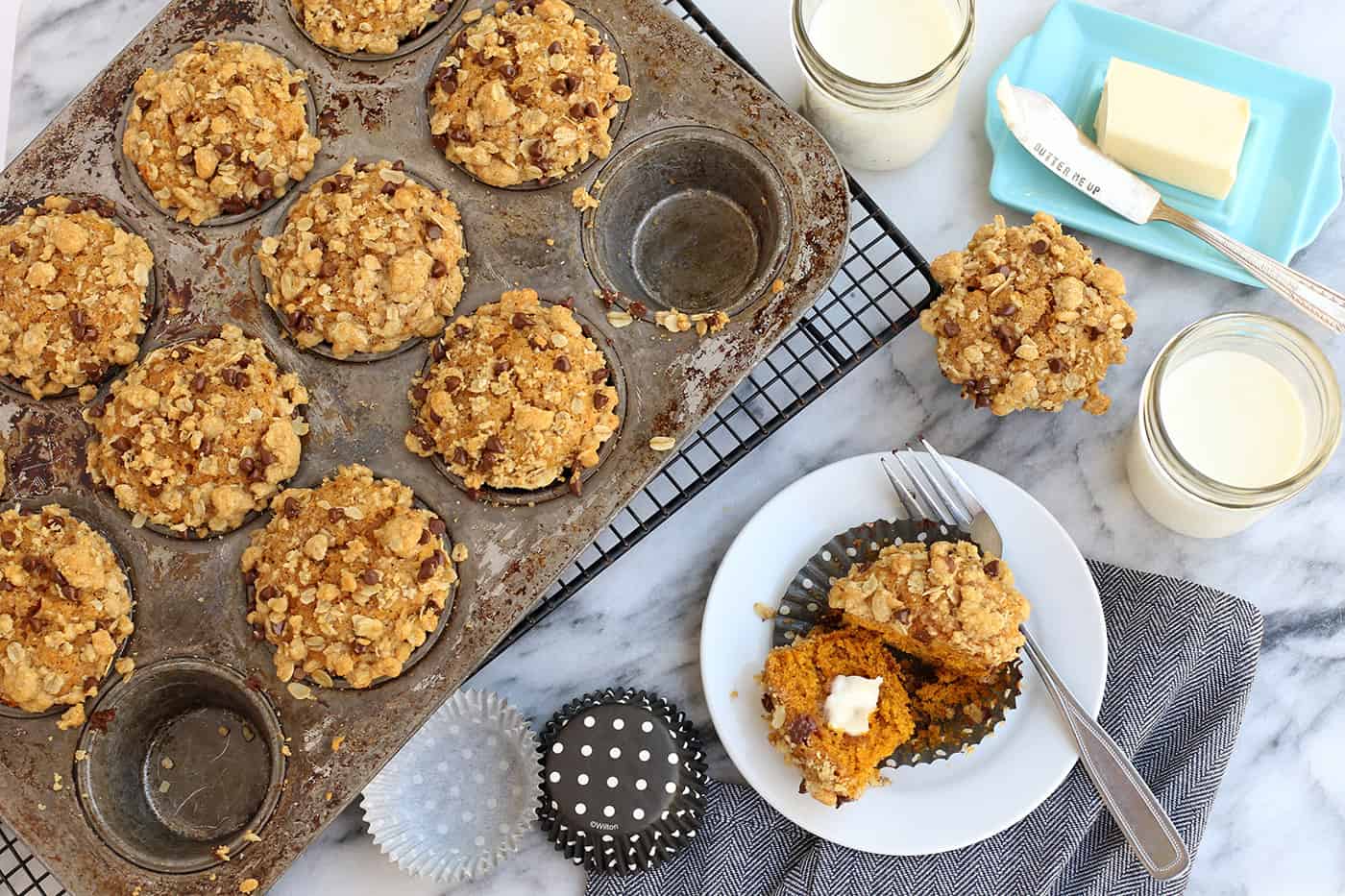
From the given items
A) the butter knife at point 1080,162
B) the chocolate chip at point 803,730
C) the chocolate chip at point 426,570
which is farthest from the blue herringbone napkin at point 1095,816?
the chocolate chip at point 426,570

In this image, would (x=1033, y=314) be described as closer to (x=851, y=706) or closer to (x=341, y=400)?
(x=851, y=706)

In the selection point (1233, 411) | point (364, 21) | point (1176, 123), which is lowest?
point (1233, 411)

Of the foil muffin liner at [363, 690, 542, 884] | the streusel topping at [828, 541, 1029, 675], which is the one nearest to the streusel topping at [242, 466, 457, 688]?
the foil muffin liner at [363, 690, 542, 884]

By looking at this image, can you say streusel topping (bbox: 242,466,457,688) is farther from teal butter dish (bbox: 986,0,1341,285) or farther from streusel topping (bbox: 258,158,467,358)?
teal butter dish (bbox: 986,0,1341,285)

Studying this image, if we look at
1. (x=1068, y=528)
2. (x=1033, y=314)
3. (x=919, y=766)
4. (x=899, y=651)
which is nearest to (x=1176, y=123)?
(x=1033, y=314)

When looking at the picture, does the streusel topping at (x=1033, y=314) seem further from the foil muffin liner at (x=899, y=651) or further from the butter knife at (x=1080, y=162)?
the foil muffin liner at (x=899, y=651)
